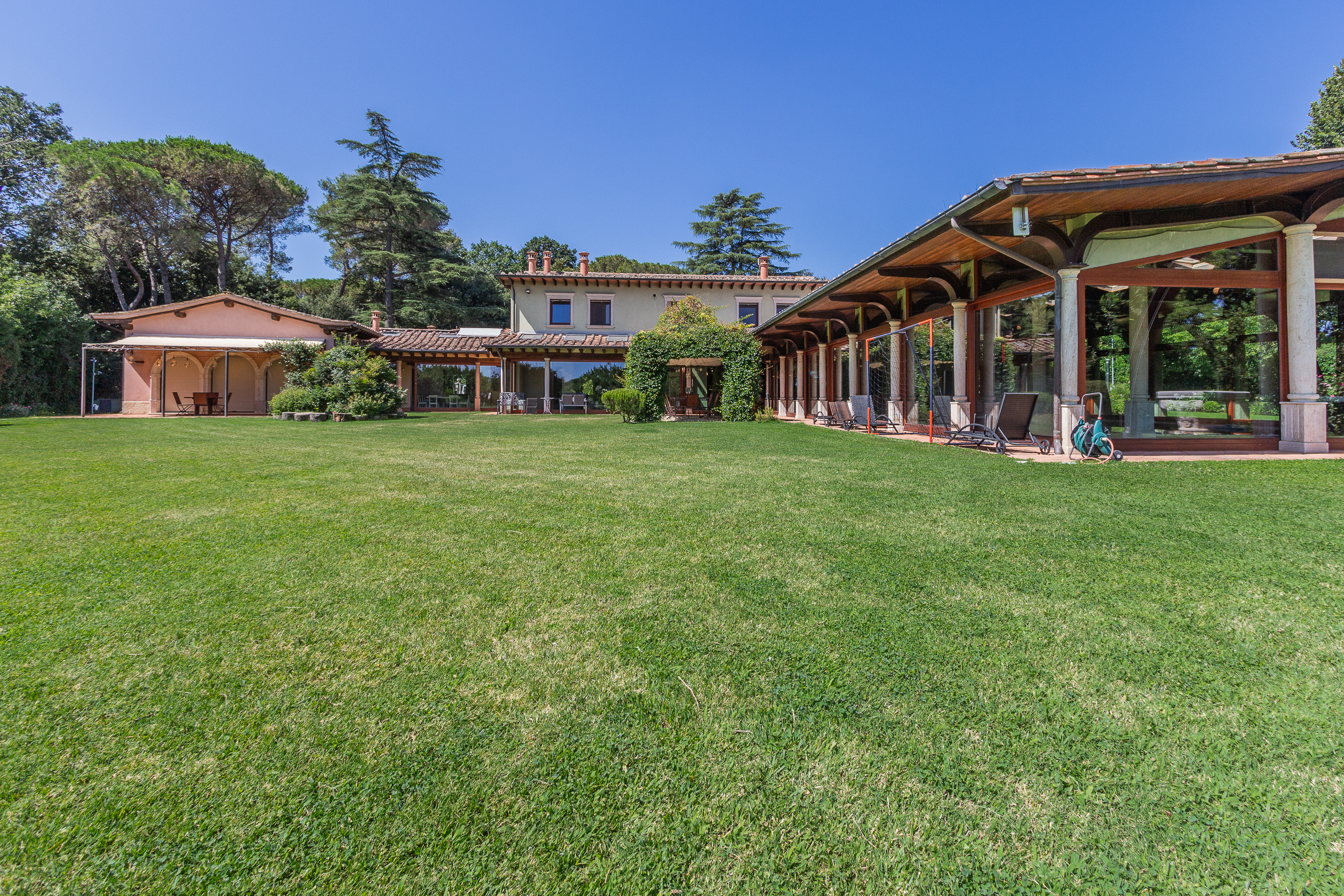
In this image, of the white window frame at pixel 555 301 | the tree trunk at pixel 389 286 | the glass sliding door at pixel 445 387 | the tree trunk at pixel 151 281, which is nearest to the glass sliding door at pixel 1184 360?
the white window frame at pixel 555 301

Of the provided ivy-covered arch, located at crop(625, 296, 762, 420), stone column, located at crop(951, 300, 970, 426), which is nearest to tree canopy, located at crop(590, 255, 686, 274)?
ivy-covered arch, located at crop(625, 296, 762, 420)

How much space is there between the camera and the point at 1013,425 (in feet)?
25.5

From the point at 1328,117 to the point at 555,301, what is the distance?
1121 inches

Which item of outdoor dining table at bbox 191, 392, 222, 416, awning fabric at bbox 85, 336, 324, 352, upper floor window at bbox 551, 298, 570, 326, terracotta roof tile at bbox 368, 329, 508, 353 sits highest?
upper floor window at bbox 551, 298, 570, 326

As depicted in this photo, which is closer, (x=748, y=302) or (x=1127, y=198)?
(x=1127, y=198)

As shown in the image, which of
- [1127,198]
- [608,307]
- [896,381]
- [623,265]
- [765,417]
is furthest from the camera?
[623,265]

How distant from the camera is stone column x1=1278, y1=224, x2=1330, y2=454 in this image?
22.2 ft

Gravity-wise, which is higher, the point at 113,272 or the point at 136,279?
the point at 136,279

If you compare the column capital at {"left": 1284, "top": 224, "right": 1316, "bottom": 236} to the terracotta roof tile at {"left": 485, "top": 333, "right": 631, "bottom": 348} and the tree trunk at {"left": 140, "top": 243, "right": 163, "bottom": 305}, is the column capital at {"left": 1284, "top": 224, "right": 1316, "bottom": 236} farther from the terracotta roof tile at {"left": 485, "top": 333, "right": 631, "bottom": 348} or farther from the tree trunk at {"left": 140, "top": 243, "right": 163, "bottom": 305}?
the tree trunk at {"left": 140, "top": 243, "right": 163, "bottom": 305}

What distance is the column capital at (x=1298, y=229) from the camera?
673 centimetres

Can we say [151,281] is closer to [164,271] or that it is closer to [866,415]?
[164,271]

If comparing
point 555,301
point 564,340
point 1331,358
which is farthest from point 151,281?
point 1331,358

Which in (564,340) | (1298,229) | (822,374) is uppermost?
(564,340)

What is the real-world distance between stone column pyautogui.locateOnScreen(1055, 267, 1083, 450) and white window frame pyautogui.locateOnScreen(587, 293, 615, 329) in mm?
17311
